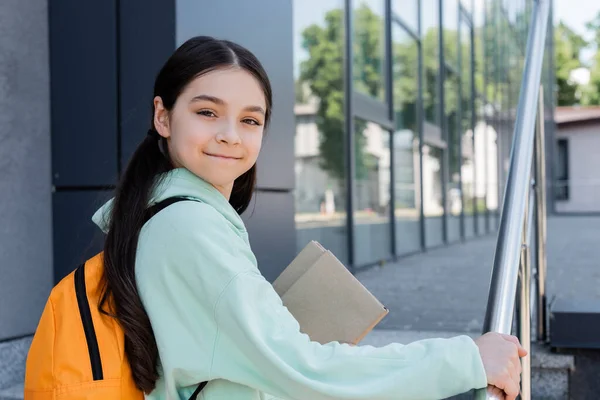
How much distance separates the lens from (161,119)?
1.55m

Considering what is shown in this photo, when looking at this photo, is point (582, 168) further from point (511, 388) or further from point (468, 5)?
point (511, 388)

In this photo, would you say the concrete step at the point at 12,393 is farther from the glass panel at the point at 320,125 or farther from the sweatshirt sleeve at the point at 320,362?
the glass panel at the point at 320,125

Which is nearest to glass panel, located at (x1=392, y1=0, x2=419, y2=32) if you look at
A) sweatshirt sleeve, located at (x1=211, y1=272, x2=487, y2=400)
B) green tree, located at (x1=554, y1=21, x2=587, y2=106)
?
sweatshirt sleeve, located at (x1=211, y1=272, x2=487, y2=400)

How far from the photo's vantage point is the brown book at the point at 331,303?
1538 mm

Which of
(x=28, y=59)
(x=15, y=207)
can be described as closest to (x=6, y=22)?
(x=28, y=59)

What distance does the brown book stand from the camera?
1538 mm

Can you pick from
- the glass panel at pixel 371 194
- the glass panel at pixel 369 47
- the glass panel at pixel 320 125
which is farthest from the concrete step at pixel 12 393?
the glass panel at pixel 369 47

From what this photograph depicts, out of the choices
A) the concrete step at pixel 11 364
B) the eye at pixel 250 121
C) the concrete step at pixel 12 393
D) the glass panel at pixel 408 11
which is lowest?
the concrete step at pixel 12 393

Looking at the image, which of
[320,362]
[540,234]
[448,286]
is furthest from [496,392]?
[448,286]

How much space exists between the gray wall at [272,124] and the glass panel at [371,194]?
346cm

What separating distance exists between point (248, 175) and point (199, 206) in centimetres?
50

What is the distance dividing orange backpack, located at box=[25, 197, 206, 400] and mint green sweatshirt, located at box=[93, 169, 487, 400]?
2.9 inches

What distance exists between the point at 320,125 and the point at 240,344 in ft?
17.4

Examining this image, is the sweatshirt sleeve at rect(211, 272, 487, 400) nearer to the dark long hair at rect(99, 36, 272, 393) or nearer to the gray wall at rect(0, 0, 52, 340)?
the dark long hair at rect(99, 36, 272, 393)
